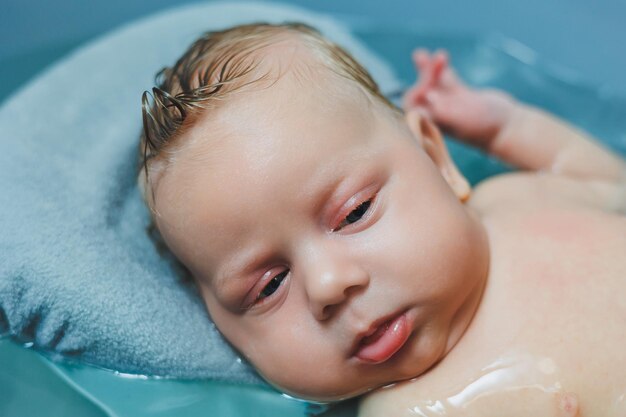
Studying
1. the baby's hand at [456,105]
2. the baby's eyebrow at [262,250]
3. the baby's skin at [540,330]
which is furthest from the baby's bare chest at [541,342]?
the baby's hand at [456,105]

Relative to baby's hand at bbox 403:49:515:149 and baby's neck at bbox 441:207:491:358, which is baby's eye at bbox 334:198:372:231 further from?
baby's hand at bbox 403:49:515:149

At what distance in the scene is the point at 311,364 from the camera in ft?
2.67

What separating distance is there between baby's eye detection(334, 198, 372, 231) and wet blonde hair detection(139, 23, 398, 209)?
0.53ft

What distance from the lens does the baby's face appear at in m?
0.78

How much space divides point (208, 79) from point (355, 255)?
0.90 ft

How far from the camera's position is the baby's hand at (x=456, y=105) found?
1.22 metres

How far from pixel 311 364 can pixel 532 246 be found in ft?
1.07

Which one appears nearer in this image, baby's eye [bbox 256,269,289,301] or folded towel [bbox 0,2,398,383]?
baby's eye [bbox 256,269,289,301]

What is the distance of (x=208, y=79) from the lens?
846mm

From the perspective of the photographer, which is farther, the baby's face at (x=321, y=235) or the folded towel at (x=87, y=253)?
the folded towel at (x=87, y=253)

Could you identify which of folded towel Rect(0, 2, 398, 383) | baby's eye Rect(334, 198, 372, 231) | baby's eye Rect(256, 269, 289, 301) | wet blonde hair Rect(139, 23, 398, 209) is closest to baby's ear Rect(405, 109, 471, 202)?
wet blonde hair Rect(139, 23, 398, 209)

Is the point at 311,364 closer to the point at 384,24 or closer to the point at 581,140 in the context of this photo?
the point at 581,140

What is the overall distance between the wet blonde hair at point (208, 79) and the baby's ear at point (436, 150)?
5 cm

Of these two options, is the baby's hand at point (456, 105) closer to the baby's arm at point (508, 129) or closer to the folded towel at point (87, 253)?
the baby's arm at point (508, 129)
